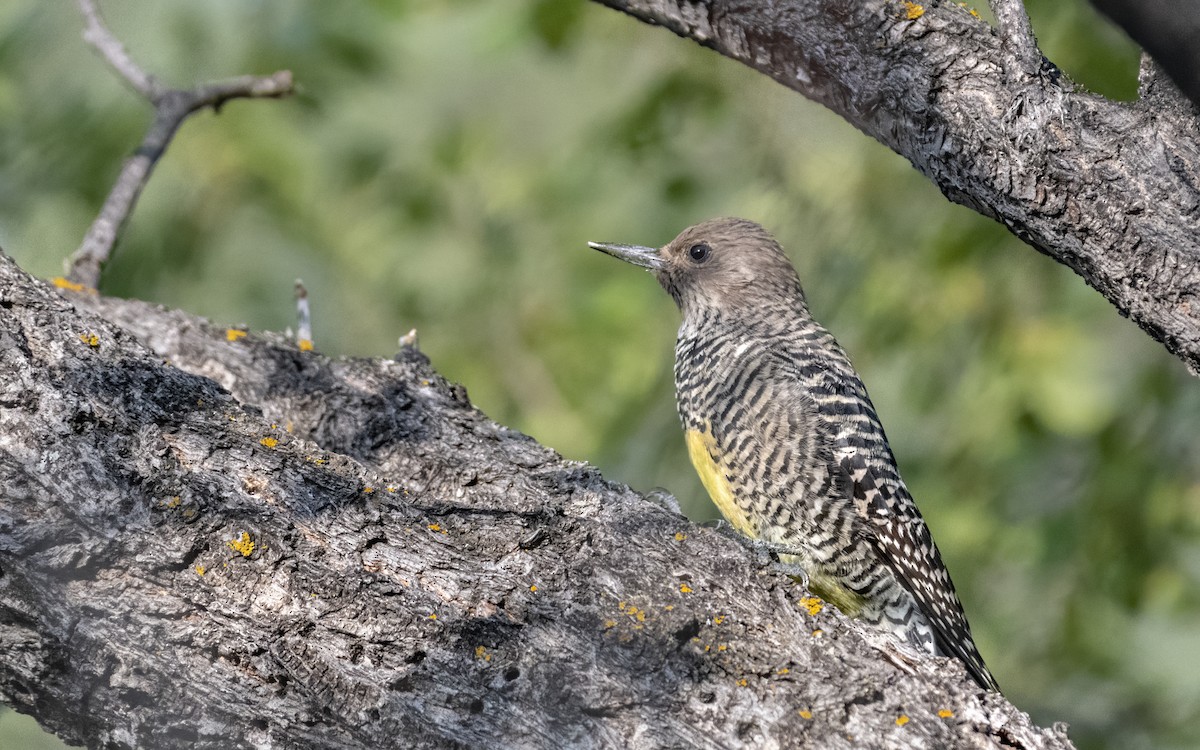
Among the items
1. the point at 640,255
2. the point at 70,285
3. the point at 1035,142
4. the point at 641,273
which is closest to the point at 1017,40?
the point at 1035,142

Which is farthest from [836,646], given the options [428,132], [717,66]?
[428,132]

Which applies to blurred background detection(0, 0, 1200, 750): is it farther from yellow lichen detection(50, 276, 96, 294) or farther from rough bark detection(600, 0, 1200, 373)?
rough bark detection(600, 0, 1200, 373)

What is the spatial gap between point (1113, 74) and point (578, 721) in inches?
182

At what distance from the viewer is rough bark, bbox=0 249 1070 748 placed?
261cm

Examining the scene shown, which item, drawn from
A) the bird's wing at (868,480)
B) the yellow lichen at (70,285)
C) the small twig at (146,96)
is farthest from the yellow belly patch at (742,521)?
the yellow lichen at (70,285)

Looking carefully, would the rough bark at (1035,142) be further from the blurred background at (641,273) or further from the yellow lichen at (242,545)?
the blurred background at (641,273)

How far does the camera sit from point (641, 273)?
845cm

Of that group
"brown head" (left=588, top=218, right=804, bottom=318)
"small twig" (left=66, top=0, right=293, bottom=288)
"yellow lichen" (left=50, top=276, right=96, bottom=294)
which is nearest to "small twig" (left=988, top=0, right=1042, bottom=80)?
"brown head" (left=588, top=218, right=804, bottom=318)

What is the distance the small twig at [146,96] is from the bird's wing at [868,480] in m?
2.61

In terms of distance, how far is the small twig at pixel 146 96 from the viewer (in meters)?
5.11

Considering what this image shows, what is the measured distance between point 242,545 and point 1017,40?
2.30 metres

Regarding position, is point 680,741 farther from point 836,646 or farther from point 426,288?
point 426,288

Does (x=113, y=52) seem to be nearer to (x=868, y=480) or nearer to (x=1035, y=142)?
(x=868, y=480)

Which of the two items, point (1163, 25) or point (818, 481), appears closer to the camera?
point (1163, 25)
